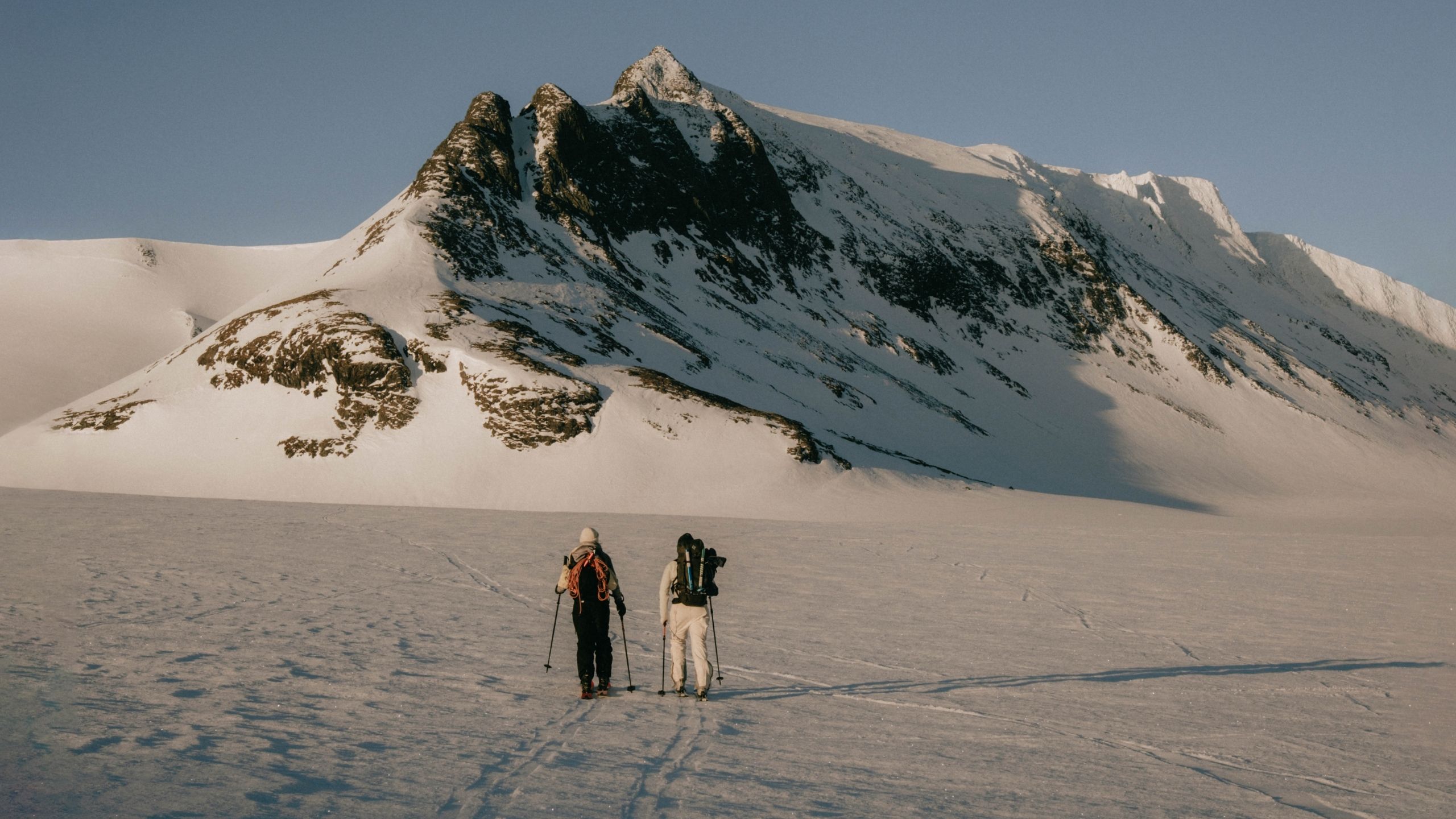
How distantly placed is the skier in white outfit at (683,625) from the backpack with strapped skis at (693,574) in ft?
0.04

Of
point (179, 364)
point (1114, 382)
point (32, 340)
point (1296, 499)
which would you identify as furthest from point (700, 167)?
point (32, 340)

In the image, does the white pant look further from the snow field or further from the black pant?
the black pant

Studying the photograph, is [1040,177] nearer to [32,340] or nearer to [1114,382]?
[1114,382]

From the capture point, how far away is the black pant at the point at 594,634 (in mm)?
11125

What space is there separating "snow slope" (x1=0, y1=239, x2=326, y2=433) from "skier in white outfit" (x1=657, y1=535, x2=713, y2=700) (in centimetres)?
7404

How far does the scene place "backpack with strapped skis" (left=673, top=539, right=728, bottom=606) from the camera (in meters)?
11.2

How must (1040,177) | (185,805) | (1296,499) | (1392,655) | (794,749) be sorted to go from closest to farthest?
(185,805) → (794,749) → (1392,655) → (1296,499) → (1040,177)

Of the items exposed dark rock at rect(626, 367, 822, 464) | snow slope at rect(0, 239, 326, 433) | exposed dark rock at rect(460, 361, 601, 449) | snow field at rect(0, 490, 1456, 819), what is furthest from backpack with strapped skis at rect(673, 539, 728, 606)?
snow slope at rect(0, 239, 326, 433)

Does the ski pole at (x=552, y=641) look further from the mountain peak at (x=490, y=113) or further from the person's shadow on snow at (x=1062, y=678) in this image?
the mountain peak at (x=490, y=113)

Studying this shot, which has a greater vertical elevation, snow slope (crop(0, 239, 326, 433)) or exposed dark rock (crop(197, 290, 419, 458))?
snow slope (crop(0, 239, 326, 433))

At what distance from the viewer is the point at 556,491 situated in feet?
137

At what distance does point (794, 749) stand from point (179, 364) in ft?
181

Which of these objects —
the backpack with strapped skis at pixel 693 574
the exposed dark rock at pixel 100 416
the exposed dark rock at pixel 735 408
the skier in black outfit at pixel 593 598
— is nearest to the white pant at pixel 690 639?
the backpack with strapped skis at pixel 693 574

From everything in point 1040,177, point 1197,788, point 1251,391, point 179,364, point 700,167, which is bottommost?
point 1197,788
